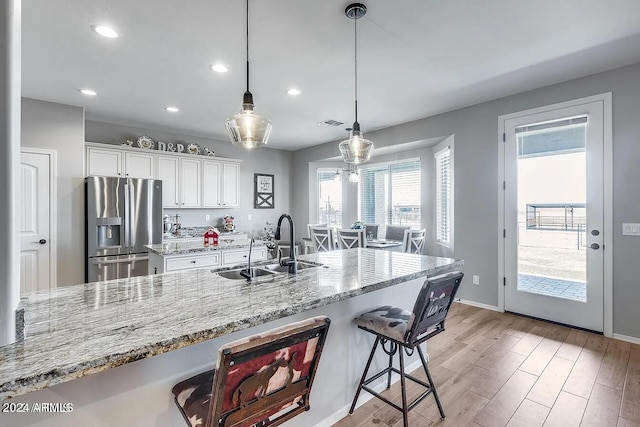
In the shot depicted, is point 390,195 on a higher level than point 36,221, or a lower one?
higher

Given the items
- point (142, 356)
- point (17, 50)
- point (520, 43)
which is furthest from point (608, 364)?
point (17, 50)

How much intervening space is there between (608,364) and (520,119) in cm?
258

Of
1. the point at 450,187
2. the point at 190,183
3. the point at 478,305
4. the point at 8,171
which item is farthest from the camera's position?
the point at 190,183

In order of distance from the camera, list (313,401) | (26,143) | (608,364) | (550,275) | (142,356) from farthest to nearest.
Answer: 1. (26,143)
2. (550,275)
3. (608,364)
4. (313,401)
5. (142,356)

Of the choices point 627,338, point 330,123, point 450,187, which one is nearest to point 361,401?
point 627,338

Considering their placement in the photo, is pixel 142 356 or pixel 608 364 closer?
pixel 142 356

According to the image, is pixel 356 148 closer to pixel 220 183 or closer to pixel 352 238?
pixel 352 238

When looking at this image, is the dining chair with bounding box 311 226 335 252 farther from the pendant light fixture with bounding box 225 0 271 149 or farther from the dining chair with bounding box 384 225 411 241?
the pendant light fixture with bounding box 225 0 271 149

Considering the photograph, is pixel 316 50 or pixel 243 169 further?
pixel 243 169

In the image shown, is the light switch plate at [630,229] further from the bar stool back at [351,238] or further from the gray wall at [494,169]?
the bar stool back at [351,238]

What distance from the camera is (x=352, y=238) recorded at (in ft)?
15.1

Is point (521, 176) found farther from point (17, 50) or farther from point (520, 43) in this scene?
point (17, 50)

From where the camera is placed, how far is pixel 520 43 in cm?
259

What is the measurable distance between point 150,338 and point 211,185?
502cm
